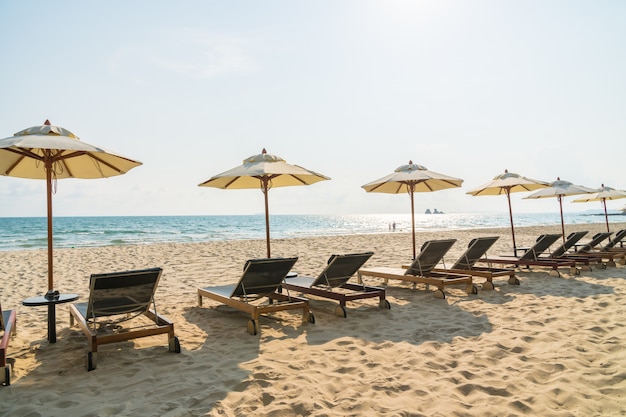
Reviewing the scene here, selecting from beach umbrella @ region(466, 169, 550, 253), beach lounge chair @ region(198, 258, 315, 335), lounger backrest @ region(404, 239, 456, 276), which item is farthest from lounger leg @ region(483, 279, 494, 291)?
beach lounge chair @ region(198, 258, 315, 335)

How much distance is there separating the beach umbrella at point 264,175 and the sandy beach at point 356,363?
6.54ft

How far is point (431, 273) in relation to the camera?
23.9 feet

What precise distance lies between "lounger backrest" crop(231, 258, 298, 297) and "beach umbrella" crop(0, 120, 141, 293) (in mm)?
1870

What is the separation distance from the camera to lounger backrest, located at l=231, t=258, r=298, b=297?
5.04 metres

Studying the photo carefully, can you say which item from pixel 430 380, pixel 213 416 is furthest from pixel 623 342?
pixel 213 416

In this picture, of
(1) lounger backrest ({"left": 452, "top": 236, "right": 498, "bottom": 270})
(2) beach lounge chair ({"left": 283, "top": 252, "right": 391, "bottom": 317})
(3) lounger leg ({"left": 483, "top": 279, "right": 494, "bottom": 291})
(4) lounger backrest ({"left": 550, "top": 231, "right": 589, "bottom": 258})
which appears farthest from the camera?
(4) lounger backrest ({"left": 550, "top": 231, "right": 589, "bottom": 258})

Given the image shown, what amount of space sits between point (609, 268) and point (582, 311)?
497 cm

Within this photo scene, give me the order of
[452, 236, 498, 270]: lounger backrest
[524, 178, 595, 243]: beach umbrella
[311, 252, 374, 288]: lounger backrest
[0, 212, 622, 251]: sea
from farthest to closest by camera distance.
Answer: [0, 212, 622, 251]: sea, [524, 178, 595, 243]: beach umbrella, [452, 236, 498, 270]: lounger backrest, [311, 252, 374, 288]: lounger backrest

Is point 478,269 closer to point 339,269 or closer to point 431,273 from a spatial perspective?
point 431,273

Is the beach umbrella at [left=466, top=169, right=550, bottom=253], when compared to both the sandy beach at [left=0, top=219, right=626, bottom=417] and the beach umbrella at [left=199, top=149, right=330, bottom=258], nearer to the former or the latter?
the sandy beach at [left=0, top=219, right=626, bottom=417]

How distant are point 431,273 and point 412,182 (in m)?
2.15

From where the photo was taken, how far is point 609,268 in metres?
9.16

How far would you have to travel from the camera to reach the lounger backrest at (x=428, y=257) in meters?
6.76

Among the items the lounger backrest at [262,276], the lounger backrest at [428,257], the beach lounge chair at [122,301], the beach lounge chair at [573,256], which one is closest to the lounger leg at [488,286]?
the lounger backrest at [428,257]
